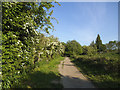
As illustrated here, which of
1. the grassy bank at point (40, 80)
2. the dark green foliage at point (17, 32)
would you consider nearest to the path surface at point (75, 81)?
the grassy bank at point (40, 80)

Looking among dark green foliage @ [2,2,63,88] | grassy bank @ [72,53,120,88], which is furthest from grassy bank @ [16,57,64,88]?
grassy bank @ [72,53,120,88]

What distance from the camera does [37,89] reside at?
123 inches

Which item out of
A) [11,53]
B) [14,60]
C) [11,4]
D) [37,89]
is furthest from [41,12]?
[37,89]

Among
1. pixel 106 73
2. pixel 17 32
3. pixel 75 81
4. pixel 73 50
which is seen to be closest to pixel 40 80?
pixel 75 81

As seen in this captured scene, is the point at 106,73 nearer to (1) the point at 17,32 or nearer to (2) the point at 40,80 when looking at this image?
(2) the point at 40,80

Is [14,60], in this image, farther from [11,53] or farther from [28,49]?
[28,49]

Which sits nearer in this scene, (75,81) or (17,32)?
(17,32)

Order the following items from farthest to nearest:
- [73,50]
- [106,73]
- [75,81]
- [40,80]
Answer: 1. [73,50]
2. [106,73]
3. [75,81]
4. [40,80]

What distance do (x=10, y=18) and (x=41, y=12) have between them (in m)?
1.39

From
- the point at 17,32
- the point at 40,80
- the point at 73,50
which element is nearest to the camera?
the point at 17,32

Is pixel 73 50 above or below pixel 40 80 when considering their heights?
above

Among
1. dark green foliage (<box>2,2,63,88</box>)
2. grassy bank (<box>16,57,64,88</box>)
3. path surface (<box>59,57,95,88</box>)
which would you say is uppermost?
dark green foliage (<box>2,2,63,88</box>)

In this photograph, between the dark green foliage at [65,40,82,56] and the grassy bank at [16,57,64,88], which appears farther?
the dark green foliage at [65,40,82,56]

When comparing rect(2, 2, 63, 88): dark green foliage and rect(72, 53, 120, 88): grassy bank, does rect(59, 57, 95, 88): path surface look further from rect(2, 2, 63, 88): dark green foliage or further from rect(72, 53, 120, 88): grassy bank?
rect(2, 2, 63, 88): dark green foliage
